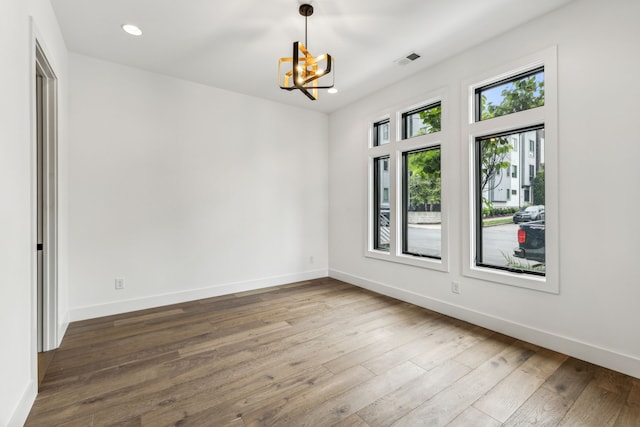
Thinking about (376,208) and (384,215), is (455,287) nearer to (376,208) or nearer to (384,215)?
(384,215)

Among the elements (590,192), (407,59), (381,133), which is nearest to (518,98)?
(590,192)

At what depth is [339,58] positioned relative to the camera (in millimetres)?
Answer: 3352

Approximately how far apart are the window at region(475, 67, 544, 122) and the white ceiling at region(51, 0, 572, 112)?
1.58ft

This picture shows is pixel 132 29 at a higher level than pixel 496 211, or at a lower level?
higher

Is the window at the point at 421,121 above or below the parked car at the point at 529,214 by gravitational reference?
above

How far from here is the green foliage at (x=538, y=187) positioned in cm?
274

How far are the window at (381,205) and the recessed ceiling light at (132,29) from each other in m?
3.21

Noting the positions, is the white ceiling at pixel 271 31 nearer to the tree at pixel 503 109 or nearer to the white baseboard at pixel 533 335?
the tree at pixel 503 109

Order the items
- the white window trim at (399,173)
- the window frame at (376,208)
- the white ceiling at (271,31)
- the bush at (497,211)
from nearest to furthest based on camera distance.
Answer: the white ceiling at (271,31) < the bush at (497,211) < the white window trim at (399,173) < the window frame at (376,208)

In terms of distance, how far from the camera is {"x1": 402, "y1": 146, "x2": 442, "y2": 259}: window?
367cm

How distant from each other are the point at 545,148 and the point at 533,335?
1680mm

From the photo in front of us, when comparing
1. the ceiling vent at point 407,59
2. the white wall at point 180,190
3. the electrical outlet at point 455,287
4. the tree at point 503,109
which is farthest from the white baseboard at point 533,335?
the ceiling vent at point 407,59

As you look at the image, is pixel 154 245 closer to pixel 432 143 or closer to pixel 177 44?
pixel 177 44

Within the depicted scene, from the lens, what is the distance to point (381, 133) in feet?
14.5
